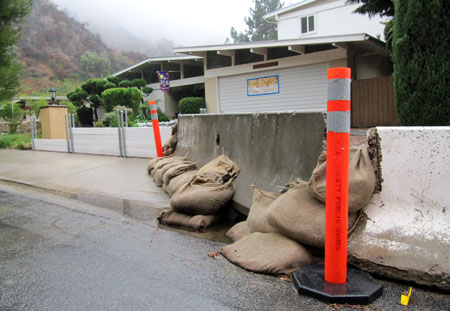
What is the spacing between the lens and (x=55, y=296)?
2676mm

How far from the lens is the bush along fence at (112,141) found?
9.95m

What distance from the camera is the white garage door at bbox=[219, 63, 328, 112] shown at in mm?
14117

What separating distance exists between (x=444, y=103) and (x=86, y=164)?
342 inches

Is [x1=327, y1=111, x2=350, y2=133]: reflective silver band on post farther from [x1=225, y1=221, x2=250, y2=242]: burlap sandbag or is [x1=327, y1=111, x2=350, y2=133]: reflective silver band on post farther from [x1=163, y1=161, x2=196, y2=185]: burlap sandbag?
[x1=163, y1=161, x2=196, y2=185]: burlap sandbag

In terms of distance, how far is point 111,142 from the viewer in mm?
11234

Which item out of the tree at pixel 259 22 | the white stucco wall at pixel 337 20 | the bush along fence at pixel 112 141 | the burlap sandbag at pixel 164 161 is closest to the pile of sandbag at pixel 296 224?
the burlap sandbag at pixel 164 161

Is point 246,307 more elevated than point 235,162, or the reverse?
point 235,162

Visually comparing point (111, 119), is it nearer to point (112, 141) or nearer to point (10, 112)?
point (112, 141)

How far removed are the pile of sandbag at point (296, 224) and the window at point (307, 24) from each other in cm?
2111

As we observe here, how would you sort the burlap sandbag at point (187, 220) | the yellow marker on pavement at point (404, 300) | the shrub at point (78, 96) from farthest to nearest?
the shrub at point (78, 96), the burlap sandbag at point (187, 220), the yellow marker on pavement at point (404, 300)

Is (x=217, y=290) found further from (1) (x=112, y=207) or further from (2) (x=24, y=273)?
(1) (x=112, y=207)

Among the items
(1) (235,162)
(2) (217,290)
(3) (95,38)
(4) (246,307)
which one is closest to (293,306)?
(4) (246,307)

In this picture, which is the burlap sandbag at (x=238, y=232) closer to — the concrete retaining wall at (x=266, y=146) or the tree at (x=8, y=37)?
the concrete retaining wall at (x=266, y=146)

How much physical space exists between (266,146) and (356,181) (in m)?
1.89
